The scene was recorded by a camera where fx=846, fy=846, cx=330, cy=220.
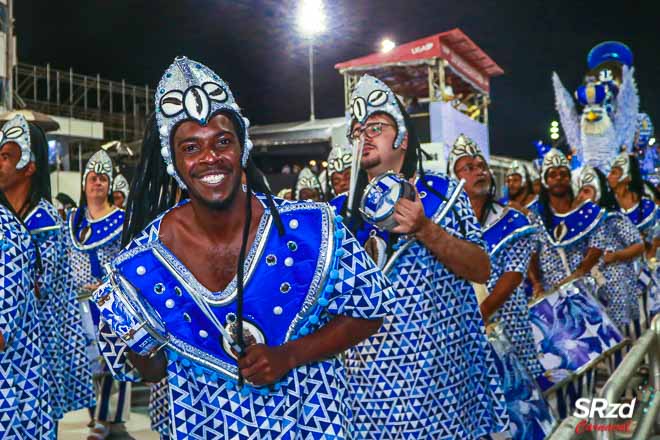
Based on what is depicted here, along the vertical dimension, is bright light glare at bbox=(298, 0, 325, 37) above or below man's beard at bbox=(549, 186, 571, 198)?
above

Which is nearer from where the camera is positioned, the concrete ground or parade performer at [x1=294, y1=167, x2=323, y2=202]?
the concrete ground

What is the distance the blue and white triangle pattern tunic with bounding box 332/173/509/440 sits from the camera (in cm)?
324

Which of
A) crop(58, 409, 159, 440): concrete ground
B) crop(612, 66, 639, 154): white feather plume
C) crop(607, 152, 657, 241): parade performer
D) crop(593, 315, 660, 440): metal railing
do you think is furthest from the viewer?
crop(612, 66, 639, 154): white feather plume

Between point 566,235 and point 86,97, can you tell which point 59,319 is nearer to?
point 566,235

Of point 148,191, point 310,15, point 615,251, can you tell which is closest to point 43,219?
point 148,191

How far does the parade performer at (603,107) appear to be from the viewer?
22641 mm

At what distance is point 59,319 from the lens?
514 cm

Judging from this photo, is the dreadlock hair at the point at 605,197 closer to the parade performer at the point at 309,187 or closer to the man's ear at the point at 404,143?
the parade performer at the point at 309,187

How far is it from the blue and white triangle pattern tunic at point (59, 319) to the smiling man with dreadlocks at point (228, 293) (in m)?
2.42

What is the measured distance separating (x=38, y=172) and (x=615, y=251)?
5806 millimetres

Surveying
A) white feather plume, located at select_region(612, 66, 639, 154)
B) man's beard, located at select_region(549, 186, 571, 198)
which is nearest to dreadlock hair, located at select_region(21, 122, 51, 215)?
man's beard, located at select_region(549, 186, 571, 198)

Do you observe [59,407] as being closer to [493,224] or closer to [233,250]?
[493,224]

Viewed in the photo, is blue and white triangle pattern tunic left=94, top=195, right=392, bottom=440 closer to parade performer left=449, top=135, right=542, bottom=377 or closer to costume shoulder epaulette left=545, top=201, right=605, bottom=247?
parade performer left=449, top=135, right=542, bottom=377

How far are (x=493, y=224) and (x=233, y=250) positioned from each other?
2.85 metres
